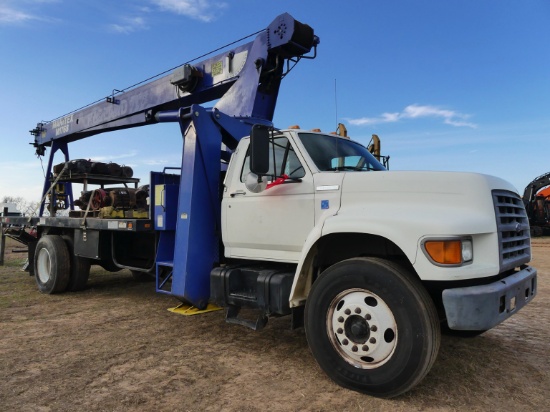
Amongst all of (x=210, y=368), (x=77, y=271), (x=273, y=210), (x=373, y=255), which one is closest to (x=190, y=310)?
(x=210, y=368)

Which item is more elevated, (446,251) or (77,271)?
(446,251)

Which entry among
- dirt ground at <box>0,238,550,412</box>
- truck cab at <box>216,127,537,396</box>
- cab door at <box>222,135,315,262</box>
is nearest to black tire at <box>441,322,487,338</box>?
truck cab at <box>216,127,537,396</box>

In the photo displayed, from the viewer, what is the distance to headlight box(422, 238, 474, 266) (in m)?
2.97

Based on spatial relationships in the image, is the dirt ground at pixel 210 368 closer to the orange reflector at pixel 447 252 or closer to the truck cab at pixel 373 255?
the truck cab at pixel 373 255

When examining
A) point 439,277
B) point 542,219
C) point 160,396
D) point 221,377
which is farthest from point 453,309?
point 542,219

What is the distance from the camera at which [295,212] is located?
156 inches

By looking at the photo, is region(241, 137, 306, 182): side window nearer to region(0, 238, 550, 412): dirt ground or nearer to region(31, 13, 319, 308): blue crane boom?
region(31, 13, 319, 308): blue crane boom

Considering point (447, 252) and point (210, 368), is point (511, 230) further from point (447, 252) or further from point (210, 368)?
point (210, 368)

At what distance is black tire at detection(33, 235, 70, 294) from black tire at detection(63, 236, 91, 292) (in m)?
0.09

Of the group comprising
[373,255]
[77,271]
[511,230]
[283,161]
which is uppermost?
[283,161]

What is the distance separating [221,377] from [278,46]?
4.20 metres

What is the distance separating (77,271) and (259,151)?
5236 mm

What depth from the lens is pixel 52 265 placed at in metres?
7.36

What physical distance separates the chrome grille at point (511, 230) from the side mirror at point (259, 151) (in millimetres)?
1866
